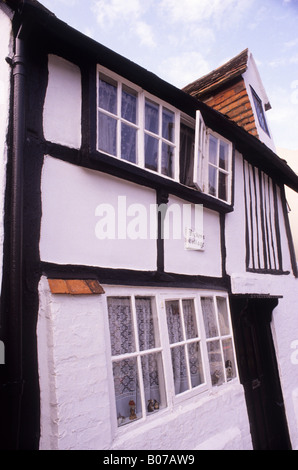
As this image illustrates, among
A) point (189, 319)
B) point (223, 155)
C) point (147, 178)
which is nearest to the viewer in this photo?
point (147, 178)

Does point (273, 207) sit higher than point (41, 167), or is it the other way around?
point (273, 207)

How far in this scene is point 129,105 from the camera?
3727mm

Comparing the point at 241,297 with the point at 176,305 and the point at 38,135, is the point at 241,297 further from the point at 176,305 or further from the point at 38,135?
the point at 38,135

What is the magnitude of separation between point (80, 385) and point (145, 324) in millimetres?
1048

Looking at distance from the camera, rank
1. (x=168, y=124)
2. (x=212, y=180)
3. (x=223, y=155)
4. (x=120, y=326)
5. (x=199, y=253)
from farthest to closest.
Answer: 1. (x=223, y=155)
2. (x=212, y=180)
3. (x=199, y=253)
4. (x=168, y=124)
5. (x=120, y=326)

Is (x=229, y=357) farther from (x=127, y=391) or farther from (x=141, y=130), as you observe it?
(x=141, y=130)

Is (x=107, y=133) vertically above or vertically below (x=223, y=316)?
above

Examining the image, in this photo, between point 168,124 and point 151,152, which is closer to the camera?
point 151,152

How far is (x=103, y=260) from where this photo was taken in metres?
3.11

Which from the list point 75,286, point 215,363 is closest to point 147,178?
point 75,286

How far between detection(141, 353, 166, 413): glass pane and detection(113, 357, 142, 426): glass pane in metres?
0.14

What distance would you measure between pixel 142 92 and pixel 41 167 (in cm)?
170

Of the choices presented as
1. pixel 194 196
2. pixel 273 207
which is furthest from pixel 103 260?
pixel 273 207

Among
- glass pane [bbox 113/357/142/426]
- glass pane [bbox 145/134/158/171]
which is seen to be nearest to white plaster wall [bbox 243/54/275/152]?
glass pane [bbox 145/134/158/171]
